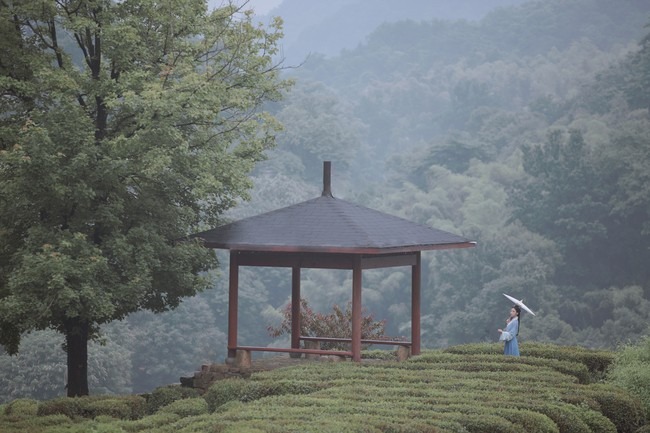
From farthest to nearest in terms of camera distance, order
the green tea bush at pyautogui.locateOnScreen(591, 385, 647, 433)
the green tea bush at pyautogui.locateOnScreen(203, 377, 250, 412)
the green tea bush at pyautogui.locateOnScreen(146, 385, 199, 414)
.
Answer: the green tea bush at pyautogui.locateOnScreen(146, 385, 199, 414), the green tea bush at pyautogui.locateOnScreen(203, 377, 250, 412), the green tea bush at pyautogui.locateOnScreen(591, 385, 647, 433)

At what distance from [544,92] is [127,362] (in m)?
57.7

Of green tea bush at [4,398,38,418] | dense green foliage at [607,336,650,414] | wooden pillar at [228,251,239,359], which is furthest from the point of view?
wooden pillar at [228,251,239,359]

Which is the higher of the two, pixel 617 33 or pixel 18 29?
pixel 617 33

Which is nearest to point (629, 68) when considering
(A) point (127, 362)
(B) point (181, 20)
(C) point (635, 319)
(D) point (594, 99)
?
(D) point (594, 99)

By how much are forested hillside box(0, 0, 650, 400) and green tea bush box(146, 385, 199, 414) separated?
25.7 metres

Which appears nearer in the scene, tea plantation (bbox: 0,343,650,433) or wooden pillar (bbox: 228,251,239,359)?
tea plantation (bbox: 0,343,650,433)

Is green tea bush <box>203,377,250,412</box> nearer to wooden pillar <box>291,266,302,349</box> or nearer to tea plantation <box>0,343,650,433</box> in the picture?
tea plantation <box>0,343,650,433</box>

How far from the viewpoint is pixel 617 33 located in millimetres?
112000

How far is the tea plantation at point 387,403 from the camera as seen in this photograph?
40.7 feet

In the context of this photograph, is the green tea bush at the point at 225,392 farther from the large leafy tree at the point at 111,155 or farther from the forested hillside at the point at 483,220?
the forested hillside at the point at 483,220

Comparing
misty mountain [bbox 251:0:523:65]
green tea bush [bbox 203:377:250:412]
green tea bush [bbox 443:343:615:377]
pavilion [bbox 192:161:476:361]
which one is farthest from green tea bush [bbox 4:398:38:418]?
misty mountain [bbox 251:0:523:65]

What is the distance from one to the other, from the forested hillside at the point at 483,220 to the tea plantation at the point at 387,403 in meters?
27.8

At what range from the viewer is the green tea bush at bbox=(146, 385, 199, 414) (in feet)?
56.6

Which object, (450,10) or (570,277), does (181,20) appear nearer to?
(570,277)
